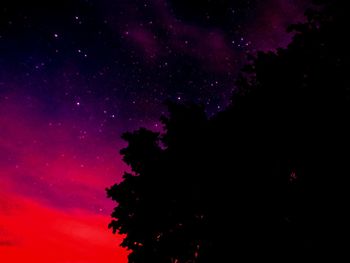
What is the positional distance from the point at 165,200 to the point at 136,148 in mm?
2562

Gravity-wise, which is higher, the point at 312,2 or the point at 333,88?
the point at 312,2

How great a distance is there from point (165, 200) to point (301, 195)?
5.25 m

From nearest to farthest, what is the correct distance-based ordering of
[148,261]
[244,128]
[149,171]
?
[244,128] → [148,261] → [149,171]

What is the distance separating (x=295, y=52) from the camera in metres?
9.52

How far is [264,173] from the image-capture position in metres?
10.0

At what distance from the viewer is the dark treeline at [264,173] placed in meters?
8.39

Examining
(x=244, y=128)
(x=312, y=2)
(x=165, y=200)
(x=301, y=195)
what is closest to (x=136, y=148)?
(x=165, y=200)

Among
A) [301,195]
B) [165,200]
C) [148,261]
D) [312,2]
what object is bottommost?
[148,261]

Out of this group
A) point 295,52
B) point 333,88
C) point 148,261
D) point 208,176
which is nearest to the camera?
point 333,88

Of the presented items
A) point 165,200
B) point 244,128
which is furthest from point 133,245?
point 244,128

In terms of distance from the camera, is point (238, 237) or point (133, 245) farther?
point (133, 245)

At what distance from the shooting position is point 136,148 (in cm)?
1397

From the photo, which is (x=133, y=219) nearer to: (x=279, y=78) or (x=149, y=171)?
(x=149, y=171)

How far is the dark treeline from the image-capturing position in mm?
8391
